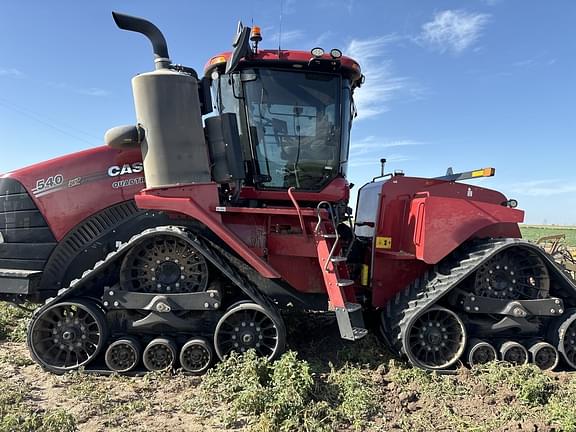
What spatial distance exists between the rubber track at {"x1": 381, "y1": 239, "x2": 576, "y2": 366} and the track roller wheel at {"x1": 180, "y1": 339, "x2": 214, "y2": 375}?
1994 mm

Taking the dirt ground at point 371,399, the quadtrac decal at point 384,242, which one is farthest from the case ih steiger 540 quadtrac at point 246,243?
the dirt ground at point 371,399

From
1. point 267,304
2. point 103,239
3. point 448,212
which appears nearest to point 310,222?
point 267,304

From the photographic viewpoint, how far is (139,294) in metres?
4.42

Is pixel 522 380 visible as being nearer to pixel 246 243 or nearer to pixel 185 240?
pixel 246 243

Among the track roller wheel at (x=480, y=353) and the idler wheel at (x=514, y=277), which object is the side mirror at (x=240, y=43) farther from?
the track roller wheel at (x=480, y=353)

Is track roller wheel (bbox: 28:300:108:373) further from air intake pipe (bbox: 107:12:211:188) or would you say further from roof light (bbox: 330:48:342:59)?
roof light (bbox: 330:48:342:59)

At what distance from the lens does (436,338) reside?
4.74 metres

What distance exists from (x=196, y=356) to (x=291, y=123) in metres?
2.77

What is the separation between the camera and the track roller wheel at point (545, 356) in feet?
15.7

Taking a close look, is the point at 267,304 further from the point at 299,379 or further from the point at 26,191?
the point at 26,191

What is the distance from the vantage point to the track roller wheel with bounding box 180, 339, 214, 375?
443 cm

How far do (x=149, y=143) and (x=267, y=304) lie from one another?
208cm

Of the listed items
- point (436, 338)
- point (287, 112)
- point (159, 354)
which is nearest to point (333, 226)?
point (287, 112)

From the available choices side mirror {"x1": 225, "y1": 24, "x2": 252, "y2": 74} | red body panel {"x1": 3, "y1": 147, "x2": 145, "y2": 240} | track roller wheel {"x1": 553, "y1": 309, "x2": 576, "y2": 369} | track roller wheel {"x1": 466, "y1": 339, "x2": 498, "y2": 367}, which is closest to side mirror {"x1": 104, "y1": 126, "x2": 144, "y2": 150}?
red body panel {"x1": 3, "y1": 147, "x2": 145, "y2": 240}
